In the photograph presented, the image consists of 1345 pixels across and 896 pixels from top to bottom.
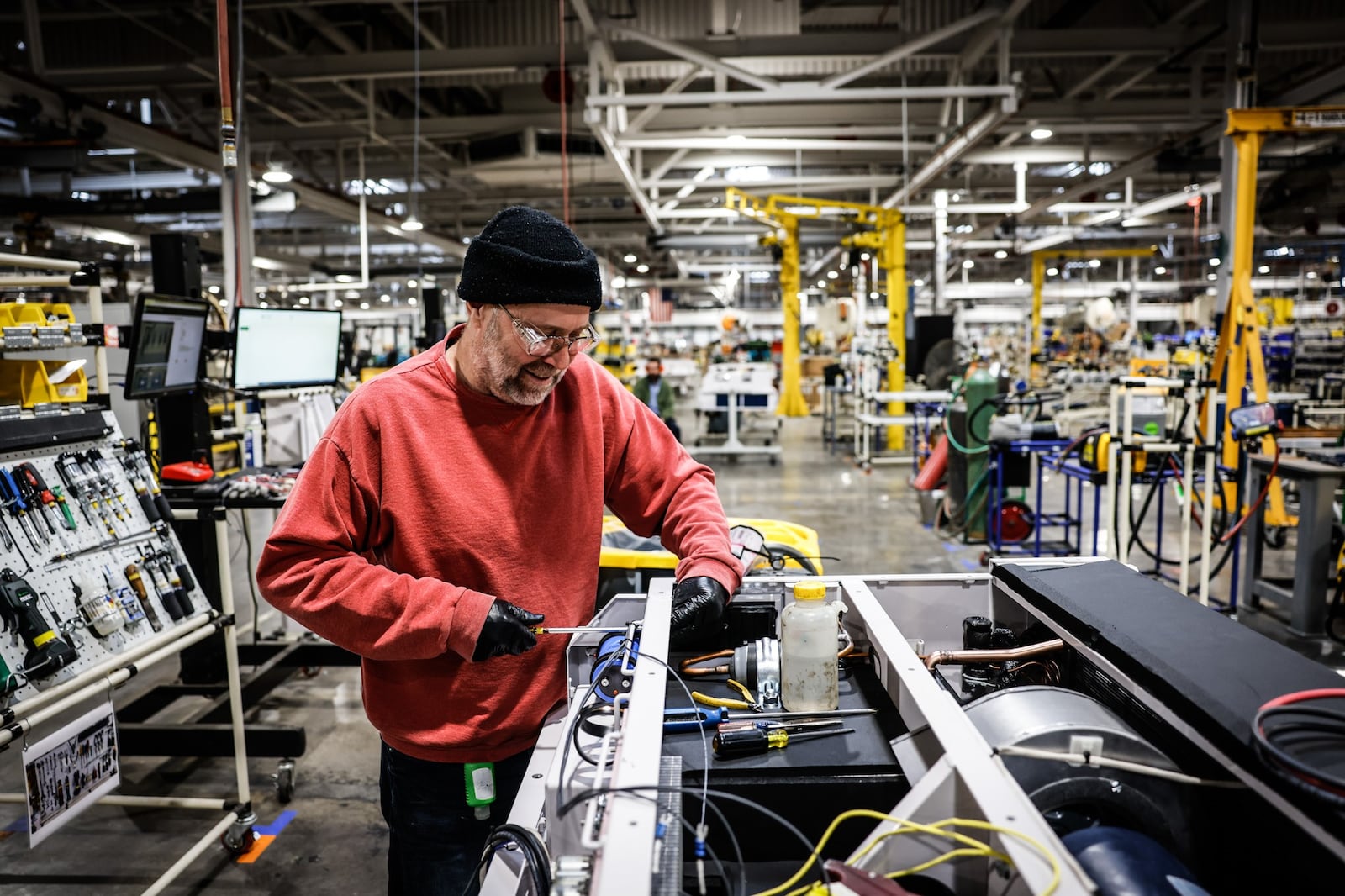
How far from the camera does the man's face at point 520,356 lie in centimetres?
132

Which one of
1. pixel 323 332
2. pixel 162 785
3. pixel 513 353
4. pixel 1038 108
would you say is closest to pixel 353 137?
pixel 323 332

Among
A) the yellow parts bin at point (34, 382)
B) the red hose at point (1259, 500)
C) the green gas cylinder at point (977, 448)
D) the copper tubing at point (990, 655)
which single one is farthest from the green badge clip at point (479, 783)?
the green gas cylinder at point (977, 448)

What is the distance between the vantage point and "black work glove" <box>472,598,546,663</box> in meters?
1.22

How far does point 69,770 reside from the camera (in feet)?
6.39

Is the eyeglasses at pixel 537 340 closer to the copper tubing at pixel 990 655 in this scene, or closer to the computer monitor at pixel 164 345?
the copper tubing at pixel 990 655

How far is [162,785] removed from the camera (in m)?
2.97

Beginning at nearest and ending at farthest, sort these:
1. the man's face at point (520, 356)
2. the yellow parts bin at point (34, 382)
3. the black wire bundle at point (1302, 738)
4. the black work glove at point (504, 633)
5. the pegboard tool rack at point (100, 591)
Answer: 1. the black wire bundle at point (1302, 738)
2. the black work glove at point (504, 633)
3. the man's face at point (520, 356)
4. the pegboard tool rack at point (100, 591)
5. the yellow parts bin at point (34, 382)

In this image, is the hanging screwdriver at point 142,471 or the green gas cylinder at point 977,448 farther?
the green gas cylinder at point 977,448

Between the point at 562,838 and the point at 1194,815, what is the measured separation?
768mm

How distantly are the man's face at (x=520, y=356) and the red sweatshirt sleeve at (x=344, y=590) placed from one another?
0.27m

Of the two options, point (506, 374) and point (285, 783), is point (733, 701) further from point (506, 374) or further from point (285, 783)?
point (285, 783)

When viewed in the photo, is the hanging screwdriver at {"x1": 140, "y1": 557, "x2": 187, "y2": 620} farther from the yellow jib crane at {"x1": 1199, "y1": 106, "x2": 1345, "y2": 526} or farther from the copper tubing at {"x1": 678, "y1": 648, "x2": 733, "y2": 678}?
the yellow jib crane at {"x1": 1199, "y1": 106, "x2": 1345, "y2": 526}

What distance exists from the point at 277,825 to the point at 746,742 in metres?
2.27

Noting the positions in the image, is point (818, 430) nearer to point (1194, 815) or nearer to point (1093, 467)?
point (1093, 467)
